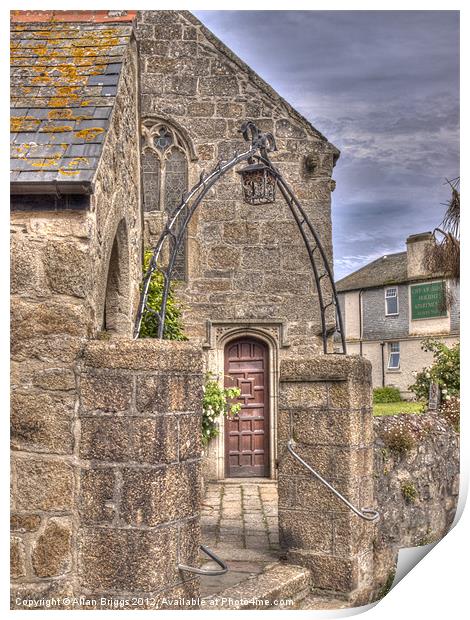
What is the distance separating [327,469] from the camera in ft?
15.5

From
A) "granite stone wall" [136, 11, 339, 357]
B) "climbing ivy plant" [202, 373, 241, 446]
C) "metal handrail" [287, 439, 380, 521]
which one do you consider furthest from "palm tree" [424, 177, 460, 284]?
"granite stone wall" [136, 11, 339, 357]

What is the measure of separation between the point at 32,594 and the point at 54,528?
0.32 meters

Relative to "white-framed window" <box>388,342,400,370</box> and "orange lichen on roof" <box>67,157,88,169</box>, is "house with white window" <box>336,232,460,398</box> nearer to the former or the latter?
"white-framed window" <box>388,342,400,370</box>

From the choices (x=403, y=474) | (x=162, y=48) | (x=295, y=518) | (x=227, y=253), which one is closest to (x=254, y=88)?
(x=162, y=48)

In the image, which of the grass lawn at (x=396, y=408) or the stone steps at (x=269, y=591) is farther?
the grass lawn at (x=396, y=408)

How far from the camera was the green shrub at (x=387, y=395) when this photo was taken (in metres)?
7.49

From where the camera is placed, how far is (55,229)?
3652 mm

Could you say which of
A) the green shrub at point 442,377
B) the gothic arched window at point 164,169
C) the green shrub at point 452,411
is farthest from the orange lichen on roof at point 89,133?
the gothic arched window at point 164,169

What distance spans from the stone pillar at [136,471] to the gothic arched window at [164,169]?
22.4 ft

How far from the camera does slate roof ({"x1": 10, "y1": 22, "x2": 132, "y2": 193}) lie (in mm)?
3633

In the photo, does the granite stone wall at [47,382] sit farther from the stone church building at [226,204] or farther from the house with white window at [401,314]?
the stone church building at [226,204]

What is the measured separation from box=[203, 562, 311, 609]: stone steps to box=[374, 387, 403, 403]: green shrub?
10.1ft

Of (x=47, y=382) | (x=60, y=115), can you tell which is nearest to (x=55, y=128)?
(x=60, y=115)

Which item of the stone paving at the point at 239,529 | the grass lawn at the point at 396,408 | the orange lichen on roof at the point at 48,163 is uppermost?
the orange lichen on roof at the point at 48,163
